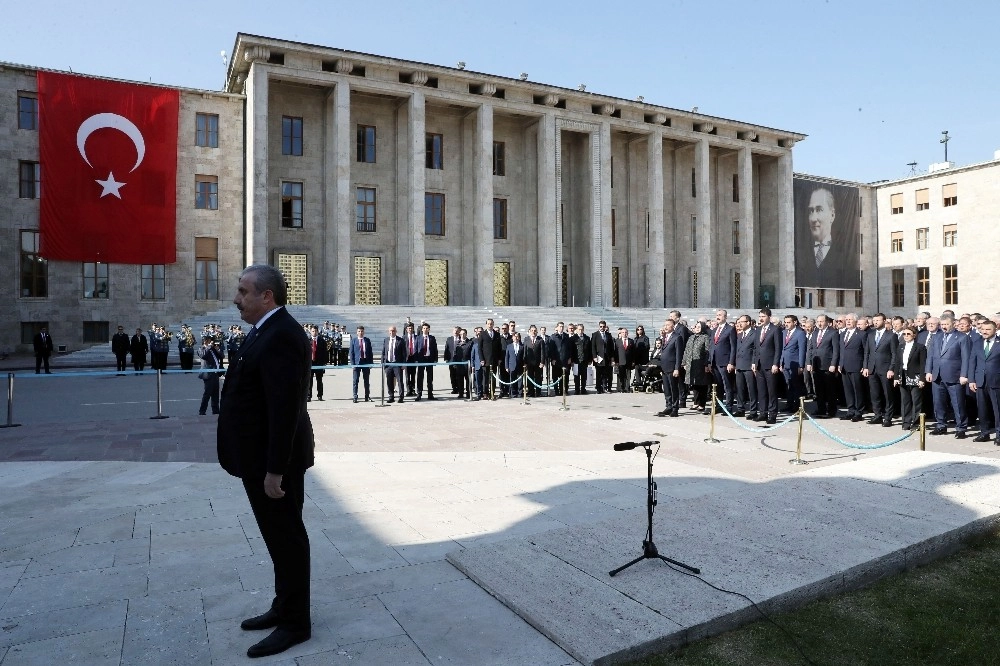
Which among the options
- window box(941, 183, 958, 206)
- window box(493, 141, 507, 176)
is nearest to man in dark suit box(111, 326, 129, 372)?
window box(493, 141, 507, 176)

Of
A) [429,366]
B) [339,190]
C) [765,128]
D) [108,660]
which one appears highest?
[765,128]

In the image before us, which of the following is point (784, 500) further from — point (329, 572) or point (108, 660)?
point (108, 660)

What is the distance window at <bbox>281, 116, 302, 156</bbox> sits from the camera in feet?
119

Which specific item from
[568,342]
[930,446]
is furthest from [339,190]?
[930,446]

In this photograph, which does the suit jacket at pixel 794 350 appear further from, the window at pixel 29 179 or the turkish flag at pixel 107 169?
the window at pixel 29 179

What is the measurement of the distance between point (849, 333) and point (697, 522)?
8.97 m

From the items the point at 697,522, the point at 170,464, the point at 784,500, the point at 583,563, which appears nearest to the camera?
the point at 583,563

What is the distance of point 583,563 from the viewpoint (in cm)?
483

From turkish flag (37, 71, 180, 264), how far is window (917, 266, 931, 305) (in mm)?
50669

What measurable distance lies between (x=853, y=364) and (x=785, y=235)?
40661 mm

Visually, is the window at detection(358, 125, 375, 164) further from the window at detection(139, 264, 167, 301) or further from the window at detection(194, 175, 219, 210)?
the window at detection(139, 264, 167, 301)

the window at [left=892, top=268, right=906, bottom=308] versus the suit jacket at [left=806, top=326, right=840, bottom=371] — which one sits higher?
Result: the window at [left=892, top=268, right=906, bottom=308]

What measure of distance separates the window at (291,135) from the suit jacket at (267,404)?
35290mm

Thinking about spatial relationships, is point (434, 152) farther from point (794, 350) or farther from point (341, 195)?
point (794, 350)
